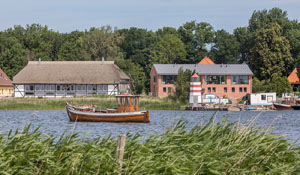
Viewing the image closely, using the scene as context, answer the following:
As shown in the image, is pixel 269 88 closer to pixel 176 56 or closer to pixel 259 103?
pixel 259 103

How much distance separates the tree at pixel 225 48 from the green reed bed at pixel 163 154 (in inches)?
3811

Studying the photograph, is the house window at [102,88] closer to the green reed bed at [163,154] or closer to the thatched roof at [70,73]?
the thatched roof at [70,73]

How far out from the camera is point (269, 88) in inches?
3238

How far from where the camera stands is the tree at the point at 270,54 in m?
90.1

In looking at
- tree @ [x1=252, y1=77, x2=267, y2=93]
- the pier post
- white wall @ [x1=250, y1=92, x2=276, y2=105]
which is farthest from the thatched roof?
the pier post

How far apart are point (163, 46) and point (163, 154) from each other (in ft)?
309

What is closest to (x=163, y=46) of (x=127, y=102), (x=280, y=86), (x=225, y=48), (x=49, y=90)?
(x=225, y=48)

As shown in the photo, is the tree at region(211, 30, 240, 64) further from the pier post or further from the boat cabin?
the pier post

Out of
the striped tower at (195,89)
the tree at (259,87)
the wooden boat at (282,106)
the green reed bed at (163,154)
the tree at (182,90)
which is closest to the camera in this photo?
the green reed bed at (163,154)

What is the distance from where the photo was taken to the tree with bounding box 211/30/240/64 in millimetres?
Result: 108312

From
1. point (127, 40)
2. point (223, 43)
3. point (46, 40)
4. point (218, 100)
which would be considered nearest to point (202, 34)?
point (223, 43)

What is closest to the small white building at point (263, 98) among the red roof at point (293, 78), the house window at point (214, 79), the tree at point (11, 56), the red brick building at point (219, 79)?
the red brick building at point (219, 79)

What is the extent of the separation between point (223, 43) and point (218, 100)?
126 feet

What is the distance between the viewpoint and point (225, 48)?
4326 inches
